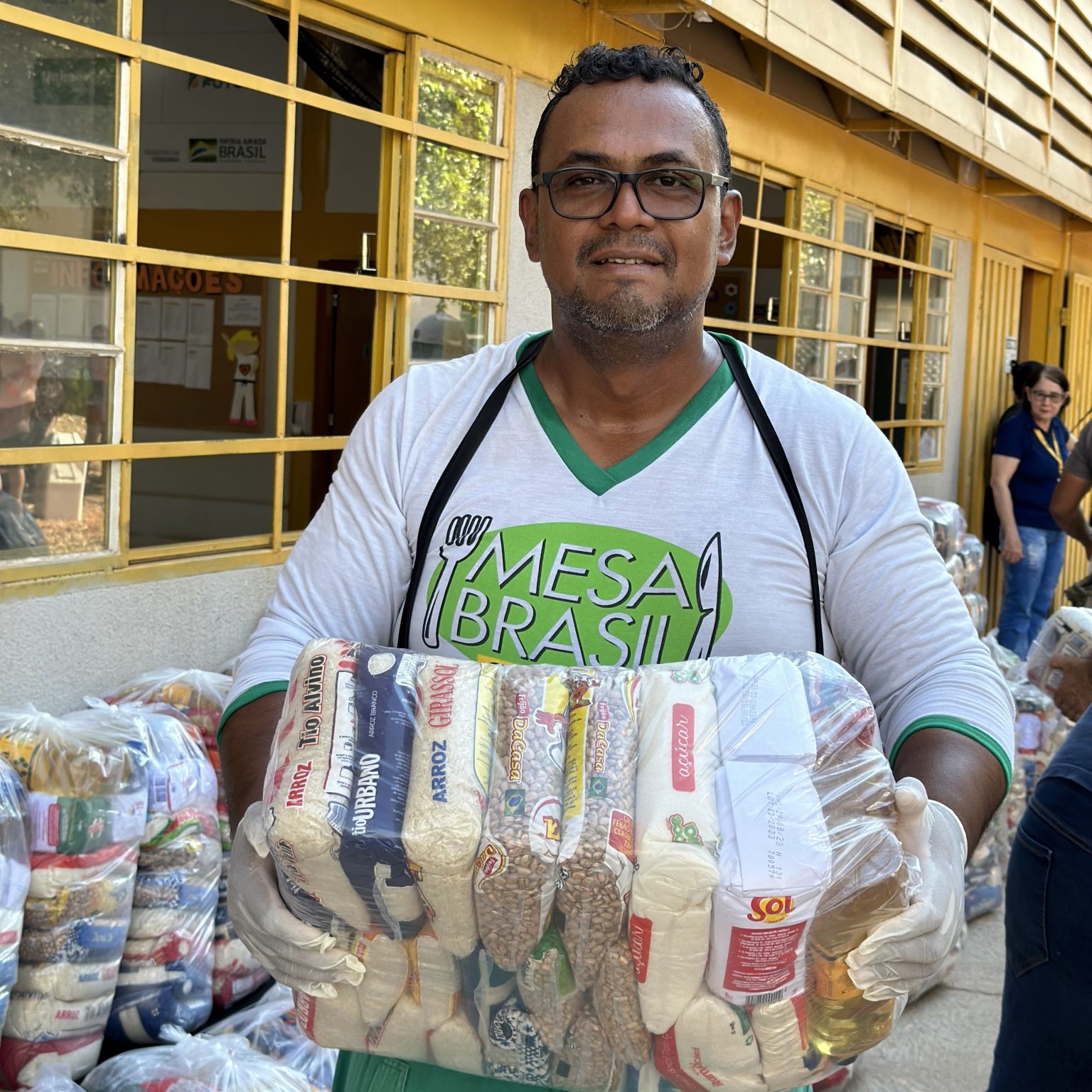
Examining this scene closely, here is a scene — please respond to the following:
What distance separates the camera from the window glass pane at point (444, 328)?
15.5ft

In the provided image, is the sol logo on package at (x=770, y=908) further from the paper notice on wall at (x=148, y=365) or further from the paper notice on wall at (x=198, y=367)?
the paper notice on wall at (x=148, y=365)

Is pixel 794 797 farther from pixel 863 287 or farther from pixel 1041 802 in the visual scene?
pixel 863 287

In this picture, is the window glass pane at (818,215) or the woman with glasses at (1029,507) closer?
the window glass pane at (818,215)

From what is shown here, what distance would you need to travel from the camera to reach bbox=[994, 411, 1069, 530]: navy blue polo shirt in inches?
361

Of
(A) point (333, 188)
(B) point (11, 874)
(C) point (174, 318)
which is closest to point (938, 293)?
(A) point (333, 188)

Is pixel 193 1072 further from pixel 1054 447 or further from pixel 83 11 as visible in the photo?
pixel 1054 447

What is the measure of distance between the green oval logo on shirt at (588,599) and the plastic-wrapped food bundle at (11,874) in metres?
1.71

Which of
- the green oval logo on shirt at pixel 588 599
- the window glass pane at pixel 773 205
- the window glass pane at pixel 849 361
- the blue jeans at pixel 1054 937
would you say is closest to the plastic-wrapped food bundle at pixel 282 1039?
the blue jeans at pixel 1054 937

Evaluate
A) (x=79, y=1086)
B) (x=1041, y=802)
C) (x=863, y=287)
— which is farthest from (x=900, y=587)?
(x=863, y=287)

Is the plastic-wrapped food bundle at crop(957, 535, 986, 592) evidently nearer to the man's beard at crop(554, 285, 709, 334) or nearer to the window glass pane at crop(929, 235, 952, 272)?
the window glass pane at crop(929, 235, 952, 272)

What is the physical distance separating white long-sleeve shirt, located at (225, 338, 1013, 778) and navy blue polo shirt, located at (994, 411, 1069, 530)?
7910 millimetres

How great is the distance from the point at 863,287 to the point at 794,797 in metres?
7.52

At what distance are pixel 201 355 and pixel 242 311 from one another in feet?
1.20

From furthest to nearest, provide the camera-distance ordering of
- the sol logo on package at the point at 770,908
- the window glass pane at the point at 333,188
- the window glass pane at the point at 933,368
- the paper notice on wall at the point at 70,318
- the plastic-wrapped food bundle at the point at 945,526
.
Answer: the window glass pane at the point at 933,368 < the window glass pane at the point at 333,188 < the plastic-wrapped food bundle at the point at 945,526 < the paper notice on wall at the point at 70,318 < the sol logo on package at the point at 770,908
